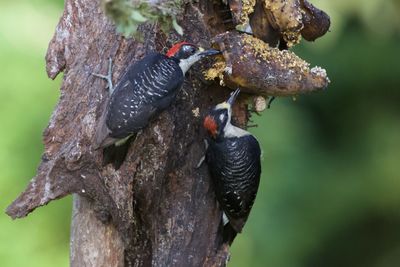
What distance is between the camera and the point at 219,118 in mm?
3906

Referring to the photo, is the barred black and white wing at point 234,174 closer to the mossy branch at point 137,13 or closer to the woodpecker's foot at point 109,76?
the woodpecker's foot at point 109,76

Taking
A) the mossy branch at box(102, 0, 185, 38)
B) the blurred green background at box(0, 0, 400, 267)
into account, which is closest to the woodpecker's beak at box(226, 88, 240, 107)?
the mossy branch at box(102, 0, 185, 38)

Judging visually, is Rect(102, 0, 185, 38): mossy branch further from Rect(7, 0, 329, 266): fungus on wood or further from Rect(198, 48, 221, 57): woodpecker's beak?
Rect(198, 48, 221, 57): woodpecker's beak

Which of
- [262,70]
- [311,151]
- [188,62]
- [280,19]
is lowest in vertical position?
[311,151]

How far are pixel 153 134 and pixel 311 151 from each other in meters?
2.14

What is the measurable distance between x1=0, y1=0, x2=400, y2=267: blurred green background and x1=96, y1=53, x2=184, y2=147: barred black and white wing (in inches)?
56.5

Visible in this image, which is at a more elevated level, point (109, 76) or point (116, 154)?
point (109, 76)

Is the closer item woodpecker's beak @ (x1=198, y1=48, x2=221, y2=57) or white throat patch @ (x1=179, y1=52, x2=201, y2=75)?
white throat patch @ (x1=179, y1=52, x2=201, y2=75)

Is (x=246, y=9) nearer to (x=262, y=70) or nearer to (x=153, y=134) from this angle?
(x=262, y=70)

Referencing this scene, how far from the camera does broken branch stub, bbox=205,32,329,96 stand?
379 cm

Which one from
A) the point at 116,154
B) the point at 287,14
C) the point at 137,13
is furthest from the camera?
the point at 287,14

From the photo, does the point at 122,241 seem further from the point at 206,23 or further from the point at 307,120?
the point at 307,120

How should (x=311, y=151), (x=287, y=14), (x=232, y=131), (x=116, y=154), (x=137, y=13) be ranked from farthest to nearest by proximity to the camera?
1. (x=311, y=151)
2. (x=232, y=131)
3. (x=287, y=14)
4. (x=116, y=154)
5. (x=137, y=13)

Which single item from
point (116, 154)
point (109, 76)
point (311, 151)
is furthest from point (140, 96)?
point (311, 151)
